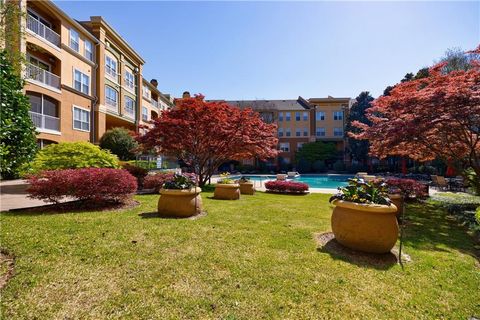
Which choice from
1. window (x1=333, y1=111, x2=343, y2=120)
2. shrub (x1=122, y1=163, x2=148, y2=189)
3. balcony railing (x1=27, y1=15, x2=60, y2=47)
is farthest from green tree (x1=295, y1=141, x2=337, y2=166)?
balcony railing (x1=27, y1=15, x2=60, y2=47)

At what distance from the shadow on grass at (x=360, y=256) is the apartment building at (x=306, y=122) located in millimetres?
40623

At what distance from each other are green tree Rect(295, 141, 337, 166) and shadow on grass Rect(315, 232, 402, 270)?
3783cm

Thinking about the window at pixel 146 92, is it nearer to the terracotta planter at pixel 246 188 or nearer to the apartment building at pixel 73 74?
the apartment building at pixel 73 74

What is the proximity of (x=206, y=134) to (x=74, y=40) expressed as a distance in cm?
1694

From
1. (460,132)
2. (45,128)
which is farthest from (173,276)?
(45,128)

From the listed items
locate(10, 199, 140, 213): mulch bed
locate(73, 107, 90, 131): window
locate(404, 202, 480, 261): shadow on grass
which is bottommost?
locate(404, 202, 480, 261): shadow on grass

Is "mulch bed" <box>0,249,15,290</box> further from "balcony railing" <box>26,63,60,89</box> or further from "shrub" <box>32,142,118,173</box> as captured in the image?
"balcony railing" <box>26,63,60,89</box>

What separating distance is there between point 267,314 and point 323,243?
3.05m

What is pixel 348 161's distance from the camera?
44.2 meters

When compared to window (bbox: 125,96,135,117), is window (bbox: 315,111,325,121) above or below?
above

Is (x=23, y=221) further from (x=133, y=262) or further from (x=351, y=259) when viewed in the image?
(x=351, y=259)

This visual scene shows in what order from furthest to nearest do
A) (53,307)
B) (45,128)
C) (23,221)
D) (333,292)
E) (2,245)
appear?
(45,128) → (23,221) → (2,245) → (333,292) → (53,307)

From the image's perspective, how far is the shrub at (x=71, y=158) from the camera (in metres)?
11.1

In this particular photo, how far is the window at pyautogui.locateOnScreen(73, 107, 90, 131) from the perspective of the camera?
21422 millimetres
